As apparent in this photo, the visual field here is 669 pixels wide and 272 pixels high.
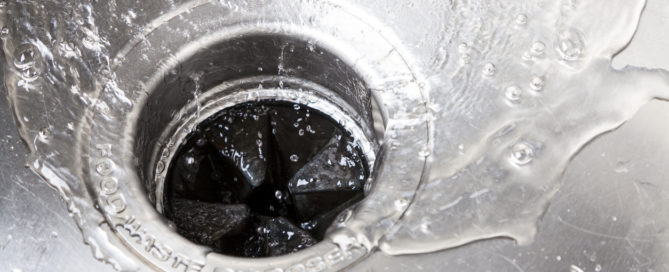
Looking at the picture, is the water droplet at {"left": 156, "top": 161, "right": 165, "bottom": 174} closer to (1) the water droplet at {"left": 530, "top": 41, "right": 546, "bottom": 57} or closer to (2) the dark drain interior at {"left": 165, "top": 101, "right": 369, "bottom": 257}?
(2) the dark drain interior at {"left": 165, "top": 101, "right": 369, "bottom": 257}

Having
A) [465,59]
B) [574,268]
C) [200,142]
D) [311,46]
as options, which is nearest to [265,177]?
[200,142]

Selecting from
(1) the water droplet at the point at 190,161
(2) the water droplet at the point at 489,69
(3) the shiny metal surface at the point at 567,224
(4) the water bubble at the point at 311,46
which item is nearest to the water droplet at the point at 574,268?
(3) the shiny metal surface at the point at 567,224

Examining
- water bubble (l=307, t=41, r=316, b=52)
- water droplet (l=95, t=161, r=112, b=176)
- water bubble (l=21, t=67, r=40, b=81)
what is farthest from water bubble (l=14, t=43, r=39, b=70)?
water bubble (l=307, t=41, r=316, b=52)

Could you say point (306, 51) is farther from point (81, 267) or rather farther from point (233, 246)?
point (81, 267)

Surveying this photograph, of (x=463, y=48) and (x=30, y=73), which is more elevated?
(x=463, y=48)

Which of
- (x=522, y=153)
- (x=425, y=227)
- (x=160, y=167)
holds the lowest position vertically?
(x=160, y=167)

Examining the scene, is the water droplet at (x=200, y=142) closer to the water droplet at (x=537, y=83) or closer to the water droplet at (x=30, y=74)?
the water droplet at (x=30, y=74)

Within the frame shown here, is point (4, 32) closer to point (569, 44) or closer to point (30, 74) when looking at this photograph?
point (30, 74)

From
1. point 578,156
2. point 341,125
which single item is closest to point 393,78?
point 341,125
